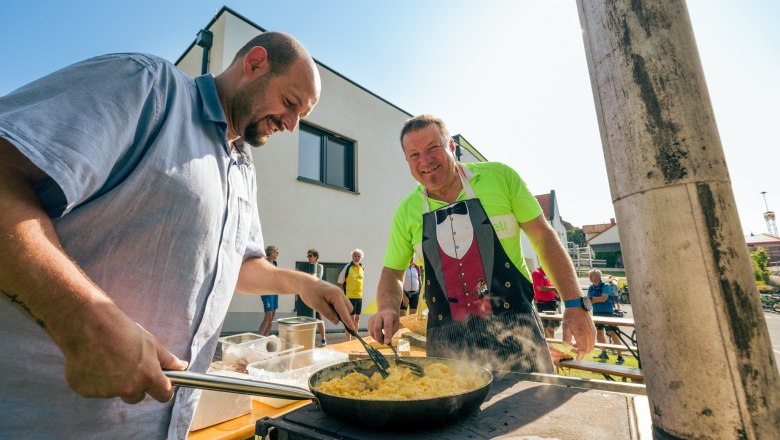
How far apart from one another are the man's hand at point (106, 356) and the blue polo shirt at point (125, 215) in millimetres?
309

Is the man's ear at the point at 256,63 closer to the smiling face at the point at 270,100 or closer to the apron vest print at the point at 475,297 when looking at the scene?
the smiling face at the point at 270,100

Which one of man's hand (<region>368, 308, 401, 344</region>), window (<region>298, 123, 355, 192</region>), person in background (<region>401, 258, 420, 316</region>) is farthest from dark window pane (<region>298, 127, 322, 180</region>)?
man's hand (<region>368, 308, 401, 344</region>)

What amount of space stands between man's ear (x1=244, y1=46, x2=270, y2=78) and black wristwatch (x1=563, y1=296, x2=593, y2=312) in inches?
74.8

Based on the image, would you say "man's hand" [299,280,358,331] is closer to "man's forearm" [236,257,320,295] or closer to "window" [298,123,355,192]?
"man's forearm" [236,257,320,295]

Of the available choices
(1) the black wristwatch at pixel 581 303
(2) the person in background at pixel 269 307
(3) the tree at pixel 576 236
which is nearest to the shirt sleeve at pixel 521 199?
(1) the black wristwatch at pixel 581 303

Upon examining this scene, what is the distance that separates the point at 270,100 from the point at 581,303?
6.03 feet

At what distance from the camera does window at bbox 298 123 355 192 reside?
8031mm

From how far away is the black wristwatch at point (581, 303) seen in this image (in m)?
1.76

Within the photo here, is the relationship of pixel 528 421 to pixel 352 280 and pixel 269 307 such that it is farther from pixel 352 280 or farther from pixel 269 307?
pixel 352 280

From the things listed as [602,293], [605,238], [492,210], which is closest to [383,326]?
[492,210]

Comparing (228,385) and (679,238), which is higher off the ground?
(679,238)

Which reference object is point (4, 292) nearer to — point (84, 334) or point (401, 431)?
point (84, 334)

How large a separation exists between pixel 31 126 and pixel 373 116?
9.74m

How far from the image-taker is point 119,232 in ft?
3.19
